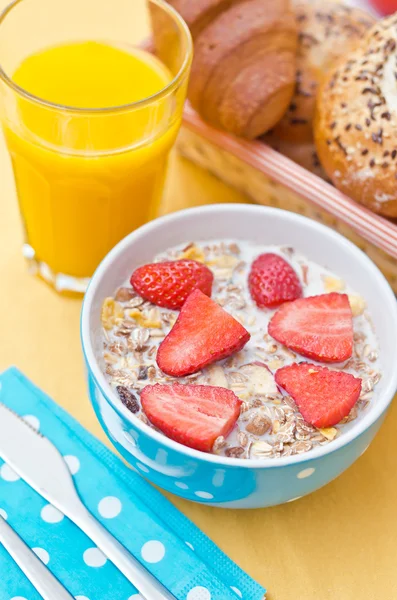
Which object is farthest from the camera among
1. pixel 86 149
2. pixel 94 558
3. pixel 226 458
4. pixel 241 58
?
pixel 241 58

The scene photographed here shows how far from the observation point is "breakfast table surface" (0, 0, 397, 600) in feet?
3.38

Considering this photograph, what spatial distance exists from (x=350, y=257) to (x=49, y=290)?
20.7 inches

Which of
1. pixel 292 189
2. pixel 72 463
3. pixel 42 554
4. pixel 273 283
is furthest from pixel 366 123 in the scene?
pixel 42 554

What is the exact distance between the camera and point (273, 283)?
1.11 m

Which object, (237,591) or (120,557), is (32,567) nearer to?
(120,557)

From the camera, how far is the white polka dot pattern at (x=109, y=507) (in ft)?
3.45

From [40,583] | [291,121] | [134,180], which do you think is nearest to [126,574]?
[40,583]

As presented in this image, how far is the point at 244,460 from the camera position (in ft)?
2.96

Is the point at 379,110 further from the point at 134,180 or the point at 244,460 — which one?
the point at 244,460

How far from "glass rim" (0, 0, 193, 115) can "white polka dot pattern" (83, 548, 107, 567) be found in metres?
0.59

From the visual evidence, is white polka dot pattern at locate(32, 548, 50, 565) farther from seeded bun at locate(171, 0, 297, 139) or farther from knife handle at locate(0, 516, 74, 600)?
seeded bun at locate(171, 0, 297, 139)

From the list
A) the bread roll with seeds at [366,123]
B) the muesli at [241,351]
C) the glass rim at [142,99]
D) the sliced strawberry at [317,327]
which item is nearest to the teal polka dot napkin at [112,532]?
the muesli at [241,351]

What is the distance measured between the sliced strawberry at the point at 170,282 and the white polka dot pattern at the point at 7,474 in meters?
0.31

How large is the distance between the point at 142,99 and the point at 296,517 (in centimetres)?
64
